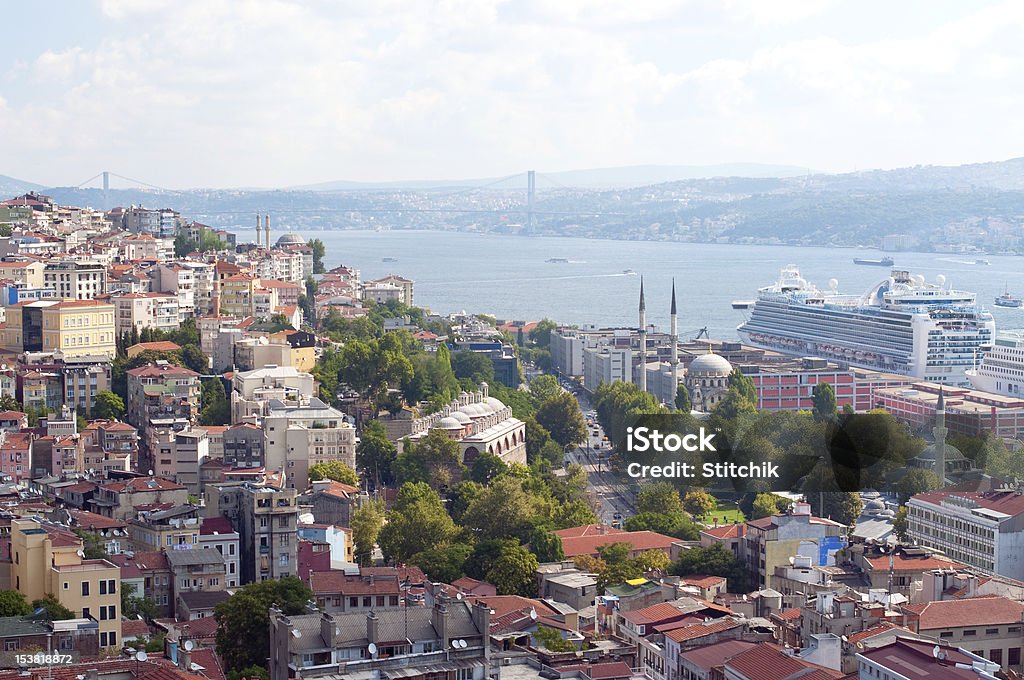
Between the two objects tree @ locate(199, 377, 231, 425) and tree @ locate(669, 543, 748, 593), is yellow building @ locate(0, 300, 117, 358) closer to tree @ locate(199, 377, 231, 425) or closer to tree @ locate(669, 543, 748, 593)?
tree @ locate(199, 377, 231, 425)

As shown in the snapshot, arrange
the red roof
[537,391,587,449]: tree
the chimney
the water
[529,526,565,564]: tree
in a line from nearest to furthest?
the chimney < the red roof < [529,526,565,564]: tree < [537,391,587,449]: tree < the water

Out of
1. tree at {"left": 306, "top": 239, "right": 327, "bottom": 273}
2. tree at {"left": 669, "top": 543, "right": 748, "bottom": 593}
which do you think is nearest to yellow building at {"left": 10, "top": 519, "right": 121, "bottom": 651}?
tree at {"left": 669, "top": 543, "right": 748, "bottom": 593}

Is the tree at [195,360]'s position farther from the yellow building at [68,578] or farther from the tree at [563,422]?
the yellow building at [68,578]

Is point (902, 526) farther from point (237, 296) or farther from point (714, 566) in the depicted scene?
point (237, 296)

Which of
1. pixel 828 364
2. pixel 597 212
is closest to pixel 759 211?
pixel 597 212

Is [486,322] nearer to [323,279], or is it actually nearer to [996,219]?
[323,279]

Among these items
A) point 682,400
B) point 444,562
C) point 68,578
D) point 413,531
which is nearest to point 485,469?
point 413,531

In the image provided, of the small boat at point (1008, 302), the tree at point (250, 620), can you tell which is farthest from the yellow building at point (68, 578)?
the small boat at point (1008, 302)
